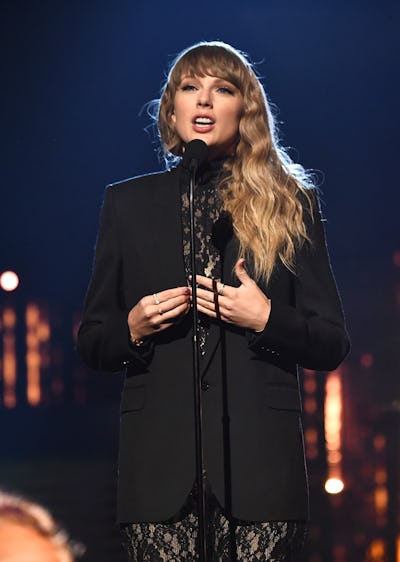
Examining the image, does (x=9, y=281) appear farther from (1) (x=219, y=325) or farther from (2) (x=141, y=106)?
(1) (x=219, y=325)

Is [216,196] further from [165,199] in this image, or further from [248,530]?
[248,530]

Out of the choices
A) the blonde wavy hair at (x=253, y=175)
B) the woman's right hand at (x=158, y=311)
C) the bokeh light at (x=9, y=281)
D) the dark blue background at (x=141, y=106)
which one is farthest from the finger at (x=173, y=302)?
the bokeh light at (x=9, y=281)

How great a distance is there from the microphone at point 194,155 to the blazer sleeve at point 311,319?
0.37 meters

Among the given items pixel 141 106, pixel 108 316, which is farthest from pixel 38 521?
pixel 108 316

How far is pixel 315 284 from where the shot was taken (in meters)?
2.39

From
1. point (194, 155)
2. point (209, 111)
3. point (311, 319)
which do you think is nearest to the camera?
point (194, 155)

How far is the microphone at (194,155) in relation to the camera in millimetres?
2086

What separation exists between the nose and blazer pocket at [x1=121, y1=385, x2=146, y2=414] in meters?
0.67

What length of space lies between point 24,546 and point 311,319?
203 centimetres

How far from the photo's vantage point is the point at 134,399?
7.55ft

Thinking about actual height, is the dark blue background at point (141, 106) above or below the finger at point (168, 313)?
above

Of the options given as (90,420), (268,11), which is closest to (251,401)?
(90,420)

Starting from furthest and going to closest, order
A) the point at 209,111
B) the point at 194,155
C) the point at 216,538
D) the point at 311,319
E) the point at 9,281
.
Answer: the point at 9,281
the point at 209,111
the point at 311,319
the point at 216,538
the point at 194,155

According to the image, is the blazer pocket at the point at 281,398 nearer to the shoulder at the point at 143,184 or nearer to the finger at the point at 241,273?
the finger at the point at 241,273
